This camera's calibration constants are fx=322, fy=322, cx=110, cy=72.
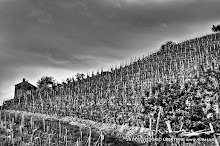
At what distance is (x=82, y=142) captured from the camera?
1612 centimetres

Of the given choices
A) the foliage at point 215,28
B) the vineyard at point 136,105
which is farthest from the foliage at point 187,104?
the foliage at point 215,28

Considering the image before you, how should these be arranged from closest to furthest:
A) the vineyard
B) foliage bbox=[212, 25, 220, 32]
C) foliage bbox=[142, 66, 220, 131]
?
foliage bbox=[142, 66, 220, 131] < the vineyard < foliage bbox=[212, 25, 220, 32]

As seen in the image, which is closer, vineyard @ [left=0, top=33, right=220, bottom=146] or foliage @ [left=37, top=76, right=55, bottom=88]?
vineyard @ [left=0, top=33, right=220, bottom=146]

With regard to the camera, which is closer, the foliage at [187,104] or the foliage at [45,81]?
the foliage at [187,104]

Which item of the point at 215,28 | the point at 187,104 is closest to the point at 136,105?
the point at 187,104

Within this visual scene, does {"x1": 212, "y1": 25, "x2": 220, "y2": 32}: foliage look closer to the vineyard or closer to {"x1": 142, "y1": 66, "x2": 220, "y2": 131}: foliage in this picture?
the vineyard

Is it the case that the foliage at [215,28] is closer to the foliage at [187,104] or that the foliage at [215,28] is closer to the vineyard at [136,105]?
the vineyard at [136,105]

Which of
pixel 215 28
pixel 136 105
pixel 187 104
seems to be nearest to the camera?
pixel 187 104

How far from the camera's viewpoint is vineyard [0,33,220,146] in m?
15.9

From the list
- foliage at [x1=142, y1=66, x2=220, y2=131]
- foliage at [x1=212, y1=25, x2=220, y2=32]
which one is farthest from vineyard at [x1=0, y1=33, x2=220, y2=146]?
foliage at [x1=212, y1=25, x2=220, y2=32]

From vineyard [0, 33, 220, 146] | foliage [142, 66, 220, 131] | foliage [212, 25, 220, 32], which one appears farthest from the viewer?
foliage [212, 25, 220, 32]

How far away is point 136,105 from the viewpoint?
22.6 m

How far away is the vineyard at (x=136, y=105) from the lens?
15.9 m

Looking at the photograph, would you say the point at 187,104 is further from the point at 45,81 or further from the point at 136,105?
the point at 45,81
